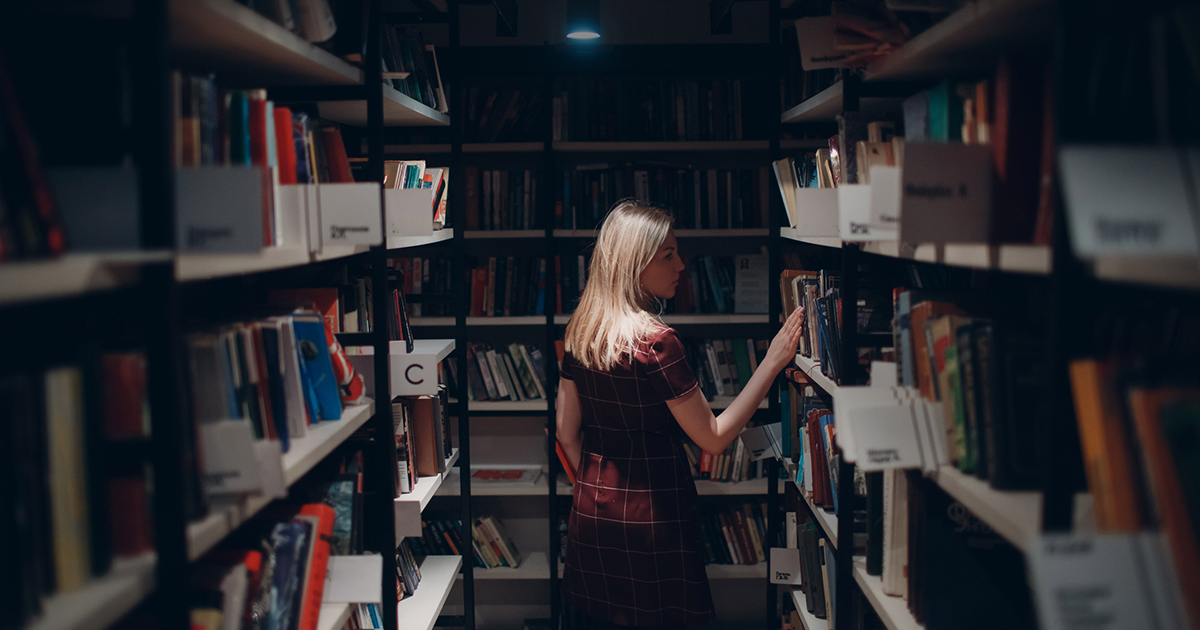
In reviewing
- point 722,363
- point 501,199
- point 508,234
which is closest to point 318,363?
point 508,234

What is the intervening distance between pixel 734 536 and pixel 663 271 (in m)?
1.45

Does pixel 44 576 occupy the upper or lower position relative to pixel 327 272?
lower

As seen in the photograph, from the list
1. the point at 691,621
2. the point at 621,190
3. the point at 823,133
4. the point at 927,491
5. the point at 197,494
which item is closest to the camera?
the point at 197,494

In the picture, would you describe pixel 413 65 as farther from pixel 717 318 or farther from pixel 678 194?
pixel 717 318

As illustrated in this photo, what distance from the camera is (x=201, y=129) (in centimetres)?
104

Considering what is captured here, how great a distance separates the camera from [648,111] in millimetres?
2980

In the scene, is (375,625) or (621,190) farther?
(621,190)


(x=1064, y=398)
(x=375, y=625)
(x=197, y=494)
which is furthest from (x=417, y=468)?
(x=1064, y=398)

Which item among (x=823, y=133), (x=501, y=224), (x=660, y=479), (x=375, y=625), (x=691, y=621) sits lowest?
(x=691, y=621)

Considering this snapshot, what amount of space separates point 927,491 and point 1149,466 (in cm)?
66

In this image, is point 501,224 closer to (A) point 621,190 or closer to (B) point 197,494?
(A) point 621,190

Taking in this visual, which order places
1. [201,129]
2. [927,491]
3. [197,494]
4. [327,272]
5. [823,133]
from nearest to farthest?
[197,494] → [201,129] → [927,491] → [327,272] → [823,133]

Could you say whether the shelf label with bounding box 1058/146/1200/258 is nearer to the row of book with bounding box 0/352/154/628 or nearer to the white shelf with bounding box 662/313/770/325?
the row of book with bounding box 0/352/154/628

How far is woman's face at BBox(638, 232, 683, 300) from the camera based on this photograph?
7.10 feet
